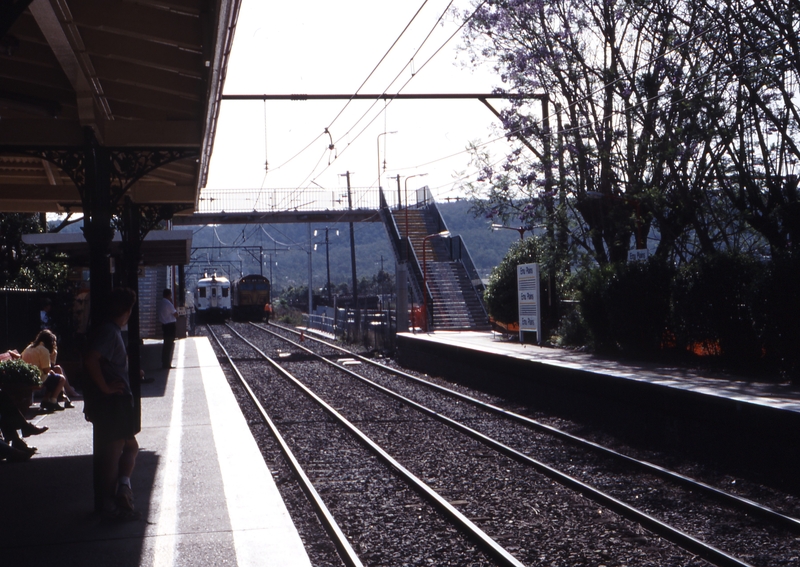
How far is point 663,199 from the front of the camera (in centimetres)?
1616

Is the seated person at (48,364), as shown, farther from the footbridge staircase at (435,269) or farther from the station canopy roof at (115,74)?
the footbridge staircase at (435,269)

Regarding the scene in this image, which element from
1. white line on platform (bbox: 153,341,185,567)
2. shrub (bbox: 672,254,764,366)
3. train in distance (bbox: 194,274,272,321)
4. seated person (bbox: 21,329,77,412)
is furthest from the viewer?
train in distance (bbox: 194,274,272,321)

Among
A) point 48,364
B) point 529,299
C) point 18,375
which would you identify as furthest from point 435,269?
point 18,375

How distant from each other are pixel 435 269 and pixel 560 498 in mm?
25374

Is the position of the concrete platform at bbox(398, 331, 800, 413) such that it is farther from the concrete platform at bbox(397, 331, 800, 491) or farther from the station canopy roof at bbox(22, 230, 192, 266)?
the station canopy roof at bbox(22, 230, 192, 266)

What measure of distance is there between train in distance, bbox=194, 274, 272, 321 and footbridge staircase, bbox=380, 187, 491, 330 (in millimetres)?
20590

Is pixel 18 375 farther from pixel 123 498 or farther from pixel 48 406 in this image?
pixel 123 498

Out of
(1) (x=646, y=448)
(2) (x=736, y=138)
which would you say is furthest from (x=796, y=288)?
(2) (x=736, y=138)

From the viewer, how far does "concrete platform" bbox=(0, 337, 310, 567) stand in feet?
16.9

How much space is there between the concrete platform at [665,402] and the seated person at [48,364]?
6962 mm

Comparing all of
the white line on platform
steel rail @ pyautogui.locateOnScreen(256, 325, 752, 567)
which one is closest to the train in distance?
the white line on platform

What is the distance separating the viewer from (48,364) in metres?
10.9

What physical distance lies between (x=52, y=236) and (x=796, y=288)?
13459 millimetres

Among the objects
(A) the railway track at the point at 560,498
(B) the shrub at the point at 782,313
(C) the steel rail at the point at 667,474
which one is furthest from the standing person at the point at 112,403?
(B) the shrub at the point at 782,313
